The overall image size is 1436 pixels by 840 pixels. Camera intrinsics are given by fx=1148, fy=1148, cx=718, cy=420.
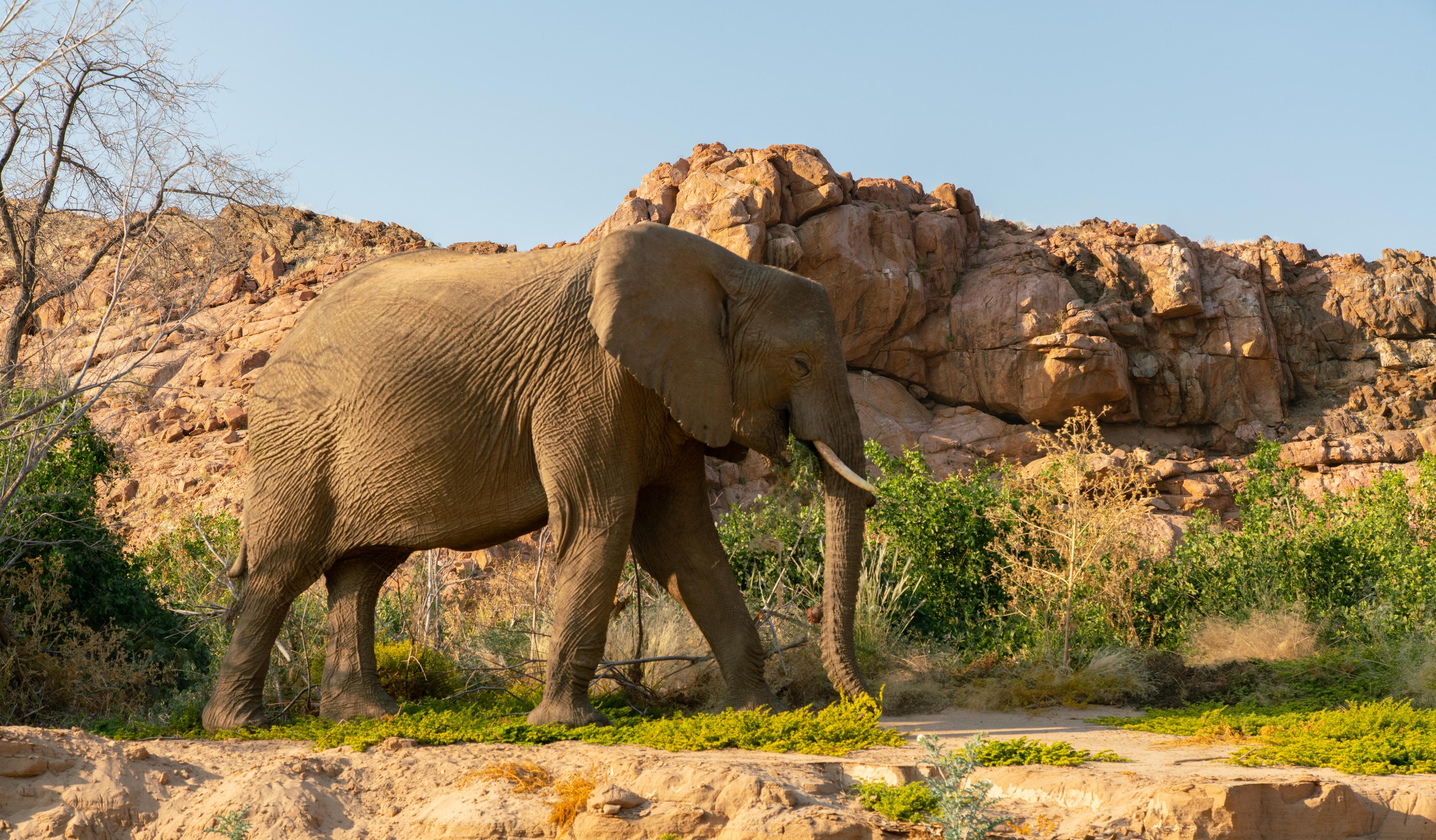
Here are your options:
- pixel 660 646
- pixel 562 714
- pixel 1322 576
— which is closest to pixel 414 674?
pixel 660 646

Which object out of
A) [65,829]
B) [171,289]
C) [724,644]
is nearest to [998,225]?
[171,289]

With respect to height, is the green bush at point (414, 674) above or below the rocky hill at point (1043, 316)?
below

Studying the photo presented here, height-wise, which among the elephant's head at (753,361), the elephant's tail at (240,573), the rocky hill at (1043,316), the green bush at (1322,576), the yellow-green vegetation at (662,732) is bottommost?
the yellow-green vegetation at (662,732)

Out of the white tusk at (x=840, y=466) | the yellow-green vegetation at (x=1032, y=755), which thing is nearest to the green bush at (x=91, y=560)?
the white tusk at (x=840, y=466)

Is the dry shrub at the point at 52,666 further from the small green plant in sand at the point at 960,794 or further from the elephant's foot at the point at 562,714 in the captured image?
the small green plant in sand at the point at 960,794

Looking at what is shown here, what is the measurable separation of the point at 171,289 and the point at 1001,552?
12578 mm

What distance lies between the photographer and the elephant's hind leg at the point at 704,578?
7.57 metres

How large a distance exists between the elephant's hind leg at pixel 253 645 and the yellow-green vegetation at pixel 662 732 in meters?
0.21

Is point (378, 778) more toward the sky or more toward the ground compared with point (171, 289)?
more toward the ground

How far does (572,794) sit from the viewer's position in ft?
18.2

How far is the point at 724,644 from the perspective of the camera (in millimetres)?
7609

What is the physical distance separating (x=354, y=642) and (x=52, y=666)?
386 cm

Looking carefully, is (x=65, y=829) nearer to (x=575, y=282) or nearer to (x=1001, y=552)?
(x=575, y=282)

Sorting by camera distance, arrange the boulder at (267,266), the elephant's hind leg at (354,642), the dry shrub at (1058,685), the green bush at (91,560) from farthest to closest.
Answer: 1. the boulder at (267,266)
2. the green bush at (91,560)
3. the dry shrub at (1058,685)
4. the elephant's hind leg at (354,642)
